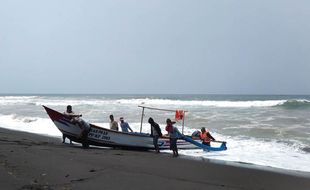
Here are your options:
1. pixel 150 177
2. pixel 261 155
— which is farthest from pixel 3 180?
pixel 261 155

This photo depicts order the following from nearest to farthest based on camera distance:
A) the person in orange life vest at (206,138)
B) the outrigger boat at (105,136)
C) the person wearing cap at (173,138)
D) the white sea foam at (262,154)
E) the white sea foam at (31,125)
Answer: the white sea foam at (262,154) → the person wearing cap at (173,138) → the outrigger boat at (105,136) → the person in orange life vest at (206,138) → the white sea foam at (31,125)

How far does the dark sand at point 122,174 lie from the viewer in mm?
6645

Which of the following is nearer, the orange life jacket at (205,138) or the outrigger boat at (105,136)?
the outrigger boat at (105,136)

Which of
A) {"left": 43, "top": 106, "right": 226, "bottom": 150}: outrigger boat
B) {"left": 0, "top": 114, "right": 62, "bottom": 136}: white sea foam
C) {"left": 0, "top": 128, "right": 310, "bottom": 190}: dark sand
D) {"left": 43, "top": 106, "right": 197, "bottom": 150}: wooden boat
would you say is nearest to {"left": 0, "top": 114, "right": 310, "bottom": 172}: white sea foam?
{"left": 43, "top": 106, "right": 226, "bottom": 150}: outrigger boat

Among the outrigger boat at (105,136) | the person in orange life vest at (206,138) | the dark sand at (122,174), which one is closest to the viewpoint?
the dark sand at (122,174)

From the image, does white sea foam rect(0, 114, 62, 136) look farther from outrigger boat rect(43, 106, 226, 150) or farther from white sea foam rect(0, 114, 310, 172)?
white sea foam rect(0, 114, 310, 172)

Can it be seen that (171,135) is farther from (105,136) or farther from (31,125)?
(31,125)

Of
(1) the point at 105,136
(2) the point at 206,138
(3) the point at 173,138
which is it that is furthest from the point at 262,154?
(1) the point at 105,136

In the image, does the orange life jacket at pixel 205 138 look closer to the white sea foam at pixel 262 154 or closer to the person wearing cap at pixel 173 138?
the white sea foam at pixel 262 154

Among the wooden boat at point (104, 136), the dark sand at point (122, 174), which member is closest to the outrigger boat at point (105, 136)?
the wooden boat at point (104, 136)

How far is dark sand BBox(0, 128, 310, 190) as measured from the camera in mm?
6645

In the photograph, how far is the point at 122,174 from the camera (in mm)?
7797

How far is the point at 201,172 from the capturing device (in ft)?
30.0

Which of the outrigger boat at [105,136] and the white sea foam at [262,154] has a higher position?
the outrigger boat at [105,136]
